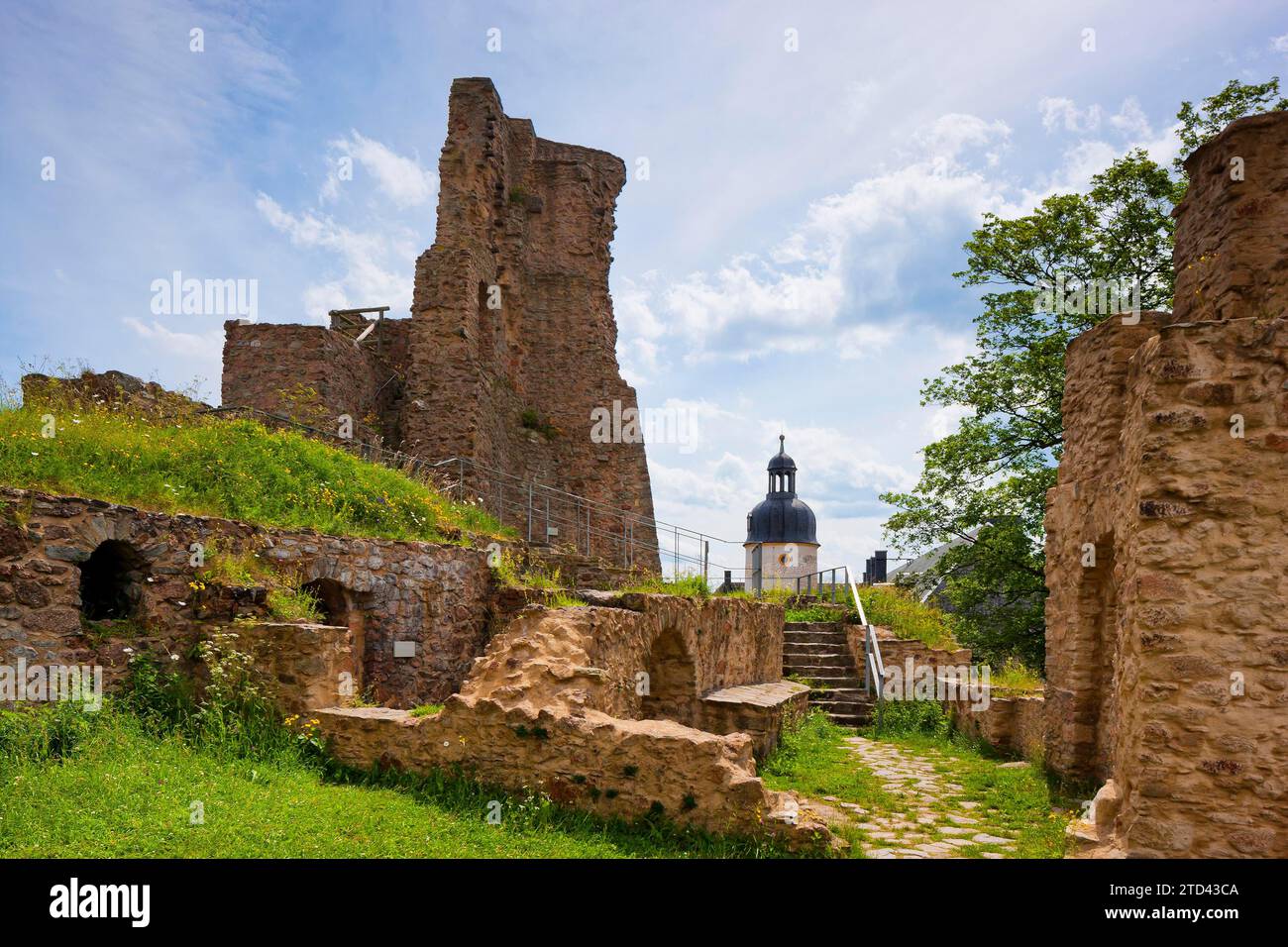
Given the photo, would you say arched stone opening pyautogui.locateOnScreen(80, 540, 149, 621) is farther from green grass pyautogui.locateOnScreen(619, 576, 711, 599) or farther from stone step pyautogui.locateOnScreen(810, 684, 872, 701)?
stone step pyautogui.locateOnScreen(810, 684, 872, 701)

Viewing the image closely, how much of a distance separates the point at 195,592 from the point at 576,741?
407cm

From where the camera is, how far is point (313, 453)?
1119 centimetres

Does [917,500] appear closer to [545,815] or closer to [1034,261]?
[1034,261]

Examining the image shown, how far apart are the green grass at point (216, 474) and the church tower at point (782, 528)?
1711 inches

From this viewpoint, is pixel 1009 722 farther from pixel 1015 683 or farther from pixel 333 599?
pixel 333 599

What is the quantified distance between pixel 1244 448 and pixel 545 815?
507cm

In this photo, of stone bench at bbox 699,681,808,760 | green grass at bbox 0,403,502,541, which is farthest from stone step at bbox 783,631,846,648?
green grass at bbox 0,403,502,541

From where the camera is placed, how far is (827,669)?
53.7 ft

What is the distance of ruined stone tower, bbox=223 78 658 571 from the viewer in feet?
56.4

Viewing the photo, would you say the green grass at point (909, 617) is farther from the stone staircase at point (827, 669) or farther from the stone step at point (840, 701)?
the stone step at point (840, 701)

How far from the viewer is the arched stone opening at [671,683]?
1111cm

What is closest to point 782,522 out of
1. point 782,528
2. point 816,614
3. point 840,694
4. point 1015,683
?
point 782,528

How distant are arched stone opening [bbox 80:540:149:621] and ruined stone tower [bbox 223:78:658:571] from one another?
22.1 feet

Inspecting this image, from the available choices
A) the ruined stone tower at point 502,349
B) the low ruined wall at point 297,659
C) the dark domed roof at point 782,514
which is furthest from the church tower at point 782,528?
the low ruined wall at point 297,659
